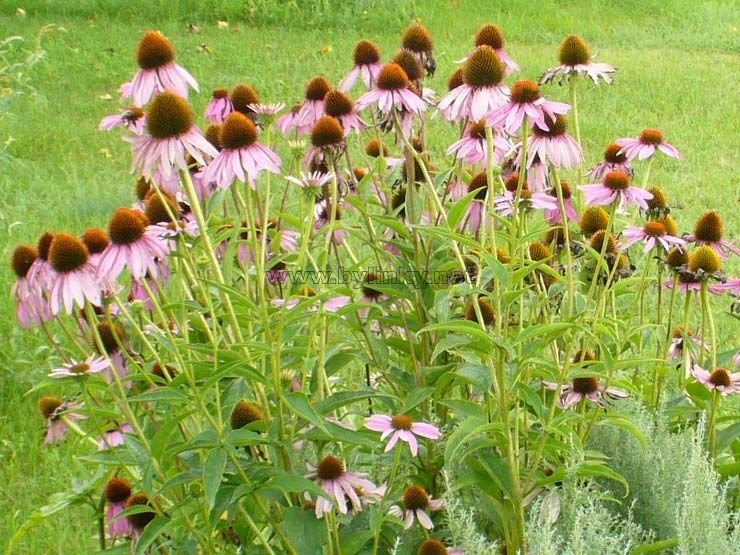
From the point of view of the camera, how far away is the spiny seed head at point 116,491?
5.06ft

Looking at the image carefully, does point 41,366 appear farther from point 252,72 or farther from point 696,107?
point 696,107

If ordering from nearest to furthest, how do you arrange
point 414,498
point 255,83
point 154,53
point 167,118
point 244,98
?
1. point 167,118
2. point 154,53
3. point 414,498
4. point 244,98
5. point 255,83

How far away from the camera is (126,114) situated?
5.25 ft

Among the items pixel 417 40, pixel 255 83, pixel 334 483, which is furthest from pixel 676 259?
pixel 255 83

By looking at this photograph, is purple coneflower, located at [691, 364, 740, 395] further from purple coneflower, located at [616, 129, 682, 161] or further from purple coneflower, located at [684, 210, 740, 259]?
purple coneflower, located at [616, 129, 682, 161]

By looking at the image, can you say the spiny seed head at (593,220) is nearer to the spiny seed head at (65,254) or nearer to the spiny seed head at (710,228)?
the spiny seed head at (710,228)

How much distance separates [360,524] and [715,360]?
752mm

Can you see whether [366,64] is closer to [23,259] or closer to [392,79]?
[392,79]

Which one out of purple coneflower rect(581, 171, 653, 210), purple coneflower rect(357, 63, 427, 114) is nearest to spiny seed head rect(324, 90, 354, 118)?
purple coneflower rect(357, 63, 427, 114)

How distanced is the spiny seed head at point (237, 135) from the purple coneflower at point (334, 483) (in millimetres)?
477

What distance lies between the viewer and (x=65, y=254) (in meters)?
1.33

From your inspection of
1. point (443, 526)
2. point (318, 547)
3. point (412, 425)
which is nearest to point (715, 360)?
point (443, 526)

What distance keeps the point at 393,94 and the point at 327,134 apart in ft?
0.50

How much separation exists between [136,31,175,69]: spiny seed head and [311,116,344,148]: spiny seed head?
0.26 metres
